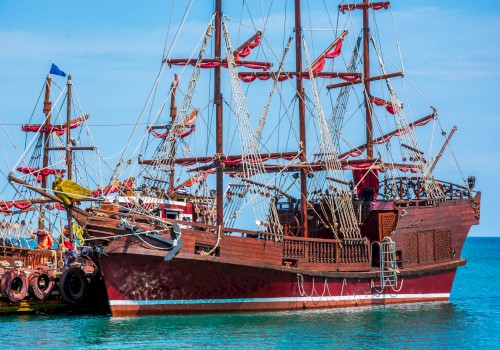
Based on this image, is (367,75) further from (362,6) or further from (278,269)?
(278,269)

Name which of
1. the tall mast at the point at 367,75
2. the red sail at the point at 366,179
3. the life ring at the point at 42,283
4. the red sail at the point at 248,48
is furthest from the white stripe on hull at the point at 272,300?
the red sail at the point at 248,48

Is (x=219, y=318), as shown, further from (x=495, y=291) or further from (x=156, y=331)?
(x=495, y=291)

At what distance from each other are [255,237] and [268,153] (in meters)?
4.41

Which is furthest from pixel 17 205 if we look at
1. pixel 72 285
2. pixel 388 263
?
pixel 388 263

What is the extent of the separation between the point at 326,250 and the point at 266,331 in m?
6.89

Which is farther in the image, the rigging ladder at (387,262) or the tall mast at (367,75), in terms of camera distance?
the tall mast at (367,75)

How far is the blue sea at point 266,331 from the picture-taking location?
30516mm

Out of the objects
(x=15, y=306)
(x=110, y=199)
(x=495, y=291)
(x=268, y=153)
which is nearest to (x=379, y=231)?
(x=268, y=153)

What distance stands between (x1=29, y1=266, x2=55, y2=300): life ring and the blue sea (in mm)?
890

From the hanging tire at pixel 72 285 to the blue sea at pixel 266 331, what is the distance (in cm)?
72

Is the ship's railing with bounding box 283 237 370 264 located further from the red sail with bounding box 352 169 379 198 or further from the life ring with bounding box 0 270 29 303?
the life ring with bounding box 0 270 29 303

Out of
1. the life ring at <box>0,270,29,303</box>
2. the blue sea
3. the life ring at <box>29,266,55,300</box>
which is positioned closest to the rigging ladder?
the blue sea

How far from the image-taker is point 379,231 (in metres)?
40.0

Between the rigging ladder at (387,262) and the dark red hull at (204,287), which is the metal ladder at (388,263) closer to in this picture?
the rigging ladder at (387,262)
